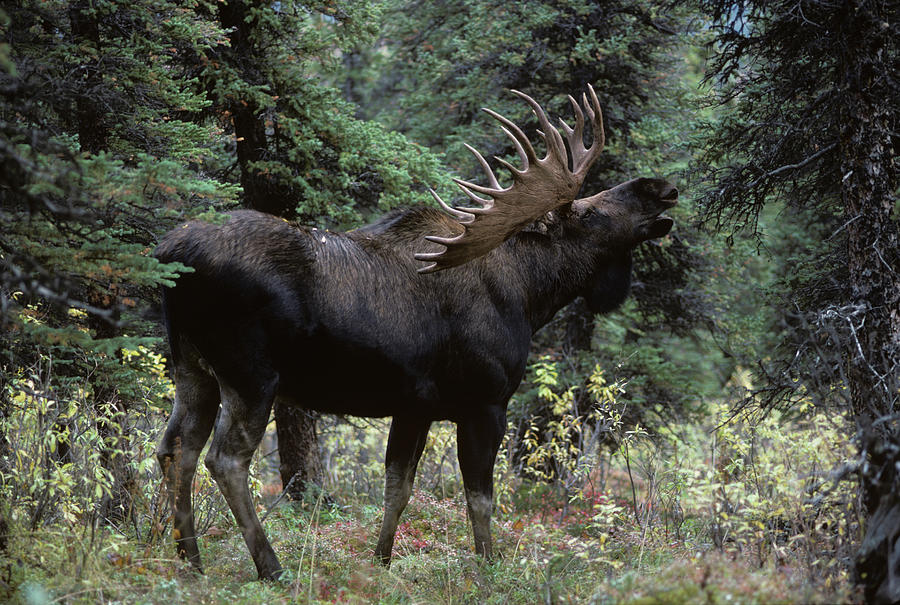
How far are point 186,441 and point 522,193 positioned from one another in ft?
10.2

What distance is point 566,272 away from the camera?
21.7 ft

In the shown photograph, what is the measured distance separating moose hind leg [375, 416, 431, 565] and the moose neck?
1.33 metres

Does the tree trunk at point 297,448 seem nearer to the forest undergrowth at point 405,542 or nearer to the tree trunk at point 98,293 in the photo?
the forest undergrowth at point 405,542

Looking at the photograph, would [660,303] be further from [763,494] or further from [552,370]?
[763,494]

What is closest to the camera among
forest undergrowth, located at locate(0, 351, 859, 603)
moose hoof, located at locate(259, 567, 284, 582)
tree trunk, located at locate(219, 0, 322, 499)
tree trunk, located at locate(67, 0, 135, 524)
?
forest undergrowth, located at locate(0, 351, 859, 603)

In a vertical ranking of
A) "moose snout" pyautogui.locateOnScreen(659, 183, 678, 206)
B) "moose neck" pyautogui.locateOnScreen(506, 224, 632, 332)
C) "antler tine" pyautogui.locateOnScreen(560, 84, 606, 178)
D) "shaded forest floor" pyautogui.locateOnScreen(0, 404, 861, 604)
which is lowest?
"shaded forest floor" pyautogui.locateOnScreen(0, 404, 861, 604)

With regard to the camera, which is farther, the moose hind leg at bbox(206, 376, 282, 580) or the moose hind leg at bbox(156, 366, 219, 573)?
the moose hind leg at bbox(156, 366, 219, 573)

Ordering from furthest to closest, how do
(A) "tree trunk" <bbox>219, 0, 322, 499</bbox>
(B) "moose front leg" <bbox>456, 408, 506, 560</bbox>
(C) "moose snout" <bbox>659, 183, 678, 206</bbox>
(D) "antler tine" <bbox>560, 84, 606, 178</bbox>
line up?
(A) "tree trunk" <bbox>219, 0, 322, 499</bbox> < (C) "moose snout" <bbox>659, 183, 678, 206</bbox> < (D) "antler tine" <bbox>560, 84, 606, 178</bbox> < (B) "moose front leg" <bbox>456, 408, 506, 560</bbox>

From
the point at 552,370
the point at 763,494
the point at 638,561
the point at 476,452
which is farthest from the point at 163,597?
the point at 552,370

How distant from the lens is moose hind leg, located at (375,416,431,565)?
20.2 feet

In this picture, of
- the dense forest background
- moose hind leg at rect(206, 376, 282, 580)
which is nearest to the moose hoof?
moose hind leg at rect(206, 376, 282, 580)

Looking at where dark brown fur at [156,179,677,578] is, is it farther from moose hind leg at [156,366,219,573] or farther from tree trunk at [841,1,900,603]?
tree trunk at [841,1,900,603]

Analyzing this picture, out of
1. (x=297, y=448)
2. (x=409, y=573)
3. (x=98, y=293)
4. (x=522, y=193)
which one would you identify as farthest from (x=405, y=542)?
(x=98, y=293)

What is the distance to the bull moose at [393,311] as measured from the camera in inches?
198
